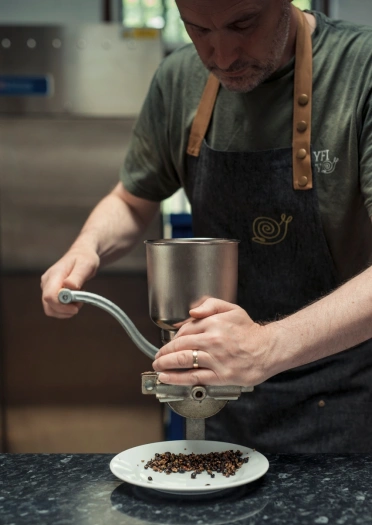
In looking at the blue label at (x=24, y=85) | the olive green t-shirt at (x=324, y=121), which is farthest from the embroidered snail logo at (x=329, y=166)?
the blue label at (x=24, y=85)

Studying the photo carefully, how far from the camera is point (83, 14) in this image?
3.79 meters

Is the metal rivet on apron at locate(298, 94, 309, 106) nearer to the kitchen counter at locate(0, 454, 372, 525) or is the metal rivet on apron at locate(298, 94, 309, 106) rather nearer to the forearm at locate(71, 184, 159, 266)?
the forearm at locate(71, 184, 159, 266)

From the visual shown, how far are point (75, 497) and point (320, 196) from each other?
30.3 inches

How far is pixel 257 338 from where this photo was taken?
3.48 ft

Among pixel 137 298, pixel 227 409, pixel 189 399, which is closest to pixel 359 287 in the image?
pixel 189 399

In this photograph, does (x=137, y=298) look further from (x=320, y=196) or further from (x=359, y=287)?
(x=359, y=287)

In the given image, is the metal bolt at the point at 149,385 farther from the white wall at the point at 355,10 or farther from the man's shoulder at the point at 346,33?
the white wall at the point at 355,10

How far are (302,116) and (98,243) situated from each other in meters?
0.53

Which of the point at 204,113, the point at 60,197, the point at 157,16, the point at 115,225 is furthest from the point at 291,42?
the point at 157,16

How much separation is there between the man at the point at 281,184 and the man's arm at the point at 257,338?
0.26 m

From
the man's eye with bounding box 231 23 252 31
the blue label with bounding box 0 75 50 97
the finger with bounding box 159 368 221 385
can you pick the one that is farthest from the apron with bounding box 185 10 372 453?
the blue label with bounding box 0 75 50 97

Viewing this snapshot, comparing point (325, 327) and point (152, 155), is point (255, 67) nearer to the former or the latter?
point (152, 155)

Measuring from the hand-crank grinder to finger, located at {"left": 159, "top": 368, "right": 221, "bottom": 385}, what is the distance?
0.05 feet

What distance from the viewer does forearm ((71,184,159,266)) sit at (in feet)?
5.14
